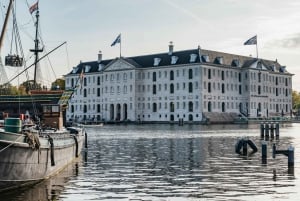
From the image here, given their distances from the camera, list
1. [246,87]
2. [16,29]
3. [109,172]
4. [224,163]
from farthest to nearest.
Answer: [246,87], [224,163], [16,29], [109,172]

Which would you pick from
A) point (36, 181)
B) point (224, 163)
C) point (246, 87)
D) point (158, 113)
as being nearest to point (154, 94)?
point (158, 113)

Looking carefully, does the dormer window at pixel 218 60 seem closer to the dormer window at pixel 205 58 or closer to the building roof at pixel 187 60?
the building roof at pixel 187 60

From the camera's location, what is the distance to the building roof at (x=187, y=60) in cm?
15250

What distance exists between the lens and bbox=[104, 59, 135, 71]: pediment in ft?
536

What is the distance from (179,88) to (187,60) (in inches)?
332

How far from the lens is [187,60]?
502 ft

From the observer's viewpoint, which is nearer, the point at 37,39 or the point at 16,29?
the point at 16,29

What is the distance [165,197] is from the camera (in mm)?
21672

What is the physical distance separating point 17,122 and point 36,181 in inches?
128

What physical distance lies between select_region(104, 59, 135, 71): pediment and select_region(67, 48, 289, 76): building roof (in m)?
0.70

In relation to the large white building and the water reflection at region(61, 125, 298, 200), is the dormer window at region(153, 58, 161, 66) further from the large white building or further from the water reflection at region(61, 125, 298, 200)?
the water reflection at region(61, 125, 298, 200)

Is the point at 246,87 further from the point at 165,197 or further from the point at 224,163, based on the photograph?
the point at 165,197

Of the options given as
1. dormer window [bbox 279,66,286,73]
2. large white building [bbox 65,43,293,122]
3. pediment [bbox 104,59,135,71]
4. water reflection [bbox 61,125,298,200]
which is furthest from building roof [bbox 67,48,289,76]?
water reflection [bbox 61,125,298,200]

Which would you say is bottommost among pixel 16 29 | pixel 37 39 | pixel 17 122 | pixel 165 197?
pixel 165 197
